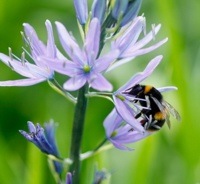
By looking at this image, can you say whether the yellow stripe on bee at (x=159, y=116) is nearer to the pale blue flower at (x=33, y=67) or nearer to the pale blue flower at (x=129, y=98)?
the pale blue flower at (x=129, y=98)

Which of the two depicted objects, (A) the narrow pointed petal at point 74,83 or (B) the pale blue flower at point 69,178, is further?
(B) the pale blue flower at point 69,178

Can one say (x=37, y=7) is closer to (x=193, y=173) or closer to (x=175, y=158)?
(x=175, y=158)

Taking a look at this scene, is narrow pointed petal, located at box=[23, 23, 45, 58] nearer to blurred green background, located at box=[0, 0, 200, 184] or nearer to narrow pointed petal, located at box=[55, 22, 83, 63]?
narrow pointed petal, located at box=[55, 22, 83, 63]

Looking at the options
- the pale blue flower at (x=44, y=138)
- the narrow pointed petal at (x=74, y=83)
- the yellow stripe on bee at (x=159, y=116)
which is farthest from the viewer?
the yellow stripe on bee at (x=159, y=116)

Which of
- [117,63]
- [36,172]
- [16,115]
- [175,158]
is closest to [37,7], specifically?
[16,115]

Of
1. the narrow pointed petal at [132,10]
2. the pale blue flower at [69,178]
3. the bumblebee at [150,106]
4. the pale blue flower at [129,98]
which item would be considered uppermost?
the narrow pointed petal at [132,10]

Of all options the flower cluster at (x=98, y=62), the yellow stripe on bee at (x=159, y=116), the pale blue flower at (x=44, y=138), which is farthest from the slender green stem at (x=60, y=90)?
the yellow stripe on bee at (x=159, y=116)
